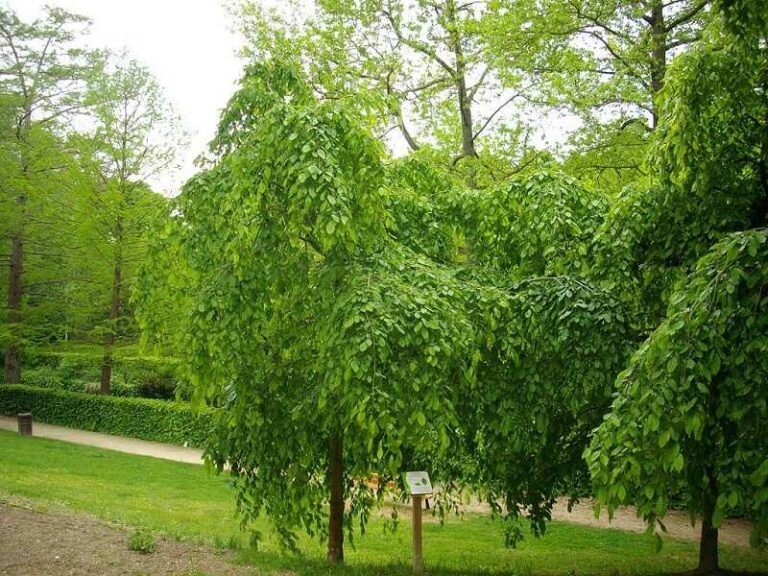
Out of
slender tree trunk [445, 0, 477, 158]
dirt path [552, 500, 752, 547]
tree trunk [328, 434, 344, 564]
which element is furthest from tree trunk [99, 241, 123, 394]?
tree trunk [328, 434, 344, 564]

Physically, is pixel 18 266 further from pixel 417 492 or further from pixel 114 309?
pixel 417 492

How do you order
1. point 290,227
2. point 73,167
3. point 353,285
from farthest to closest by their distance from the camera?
1. point 73,167
2. point 290,227
3. point 353,285

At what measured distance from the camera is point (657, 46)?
39.4 ft

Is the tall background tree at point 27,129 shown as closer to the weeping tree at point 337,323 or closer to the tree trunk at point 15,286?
the tree trunk at point 15,286

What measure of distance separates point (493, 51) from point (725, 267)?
10.4 m

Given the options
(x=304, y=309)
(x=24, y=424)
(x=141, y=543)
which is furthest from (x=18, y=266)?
(x=304, y=309)

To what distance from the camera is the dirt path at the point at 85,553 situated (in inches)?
216

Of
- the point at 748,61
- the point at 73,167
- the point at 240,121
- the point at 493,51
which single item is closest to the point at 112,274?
the point at 73,167

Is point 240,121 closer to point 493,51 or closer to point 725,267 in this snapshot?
point 725,267

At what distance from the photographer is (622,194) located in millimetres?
6402

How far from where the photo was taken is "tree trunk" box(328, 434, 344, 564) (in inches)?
265

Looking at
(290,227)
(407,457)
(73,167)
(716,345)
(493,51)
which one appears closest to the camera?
(716,345)

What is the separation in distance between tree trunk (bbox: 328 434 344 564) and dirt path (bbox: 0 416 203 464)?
9.65 meters

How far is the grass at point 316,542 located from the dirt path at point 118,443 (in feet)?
8.40
